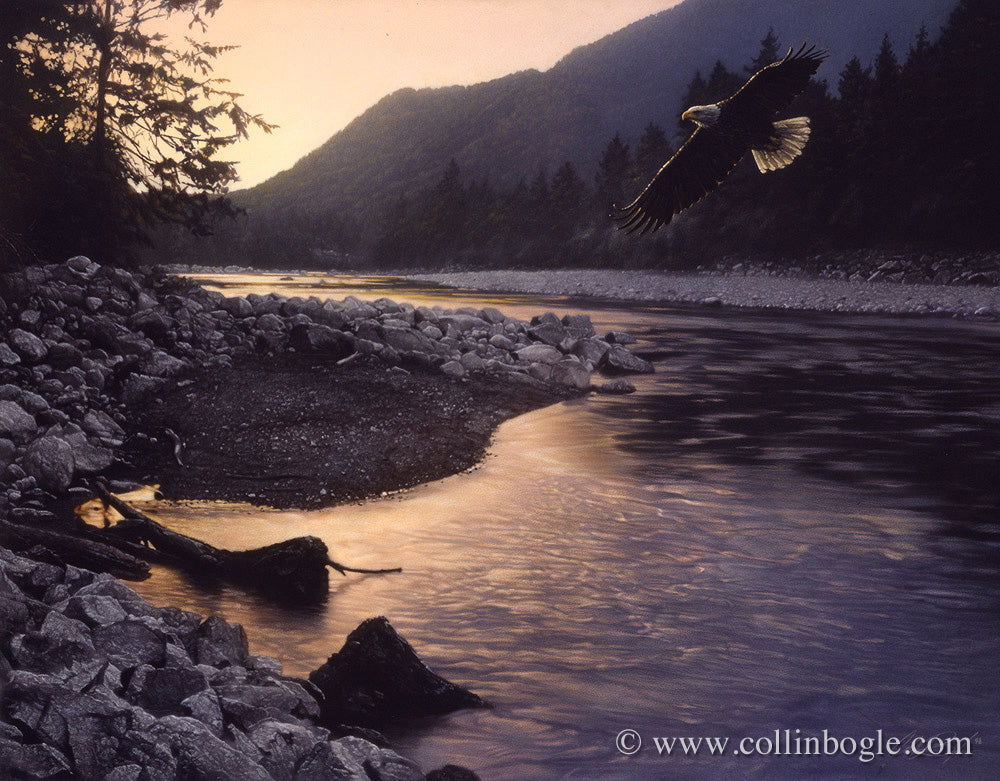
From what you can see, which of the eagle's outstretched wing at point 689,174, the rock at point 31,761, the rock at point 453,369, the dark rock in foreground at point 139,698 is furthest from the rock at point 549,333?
the rock at point 31,761

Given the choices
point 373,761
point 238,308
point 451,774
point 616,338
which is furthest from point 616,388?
point 373,761

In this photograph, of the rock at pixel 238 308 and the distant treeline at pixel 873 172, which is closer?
the rock at pixel 238 308

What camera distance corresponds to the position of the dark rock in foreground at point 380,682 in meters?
4.46

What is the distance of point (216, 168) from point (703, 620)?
13732 millimetres

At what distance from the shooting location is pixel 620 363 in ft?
57.3

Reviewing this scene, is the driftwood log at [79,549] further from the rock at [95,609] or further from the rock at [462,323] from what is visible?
the rock at [462,323]

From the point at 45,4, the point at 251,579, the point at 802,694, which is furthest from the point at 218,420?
the point at 45,4

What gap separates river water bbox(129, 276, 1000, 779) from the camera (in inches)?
176

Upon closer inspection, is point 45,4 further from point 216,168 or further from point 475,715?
point 475,715

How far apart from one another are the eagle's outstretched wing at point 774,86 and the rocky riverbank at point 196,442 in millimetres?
4785

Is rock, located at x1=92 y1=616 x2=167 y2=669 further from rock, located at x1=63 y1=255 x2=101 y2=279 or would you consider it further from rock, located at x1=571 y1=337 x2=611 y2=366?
rock, located at x1=571 y1=337 x2=611 y2=366

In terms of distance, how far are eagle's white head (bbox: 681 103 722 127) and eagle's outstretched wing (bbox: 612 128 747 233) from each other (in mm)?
120

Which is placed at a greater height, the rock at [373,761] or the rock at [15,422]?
the rock at [15,422]

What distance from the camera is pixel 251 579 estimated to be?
6.25 meters
